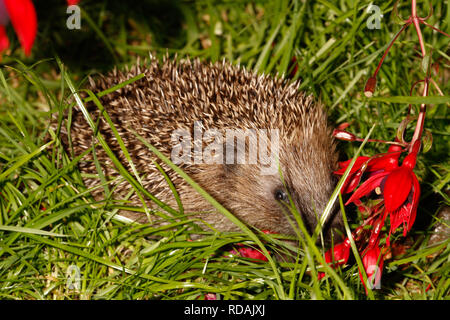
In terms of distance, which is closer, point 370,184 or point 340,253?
point 370,184

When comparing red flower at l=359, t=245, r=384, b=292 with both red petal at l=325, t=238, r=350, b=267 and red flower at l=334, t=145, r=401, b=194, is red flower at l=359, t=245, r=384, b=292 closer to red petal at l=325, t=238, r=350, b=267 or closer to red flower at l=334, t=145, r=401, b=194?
red petal at l=325, t=238, r=350, b=267

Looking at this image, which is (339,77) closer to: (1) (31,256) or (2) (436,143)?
(2) (436,143)

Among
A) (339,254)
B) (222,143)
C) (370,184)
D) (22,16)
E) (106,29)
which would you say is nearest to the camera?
(22,16)

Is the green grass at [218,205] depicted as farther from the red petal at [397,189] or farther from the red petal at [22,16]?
the red petal at [22,16]

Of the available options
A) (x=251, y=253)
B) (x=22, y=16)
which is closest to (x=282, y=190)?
(x=251, y=253)

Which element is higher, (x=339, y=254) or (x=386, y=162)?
(x=386, y=162)

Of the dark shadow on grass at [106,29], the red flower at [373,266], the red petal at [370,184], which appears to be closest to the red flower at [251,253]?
the red flower at [373,266]

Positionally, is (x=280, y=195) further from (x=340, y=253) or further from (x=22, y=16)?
(x=22, y=16)
